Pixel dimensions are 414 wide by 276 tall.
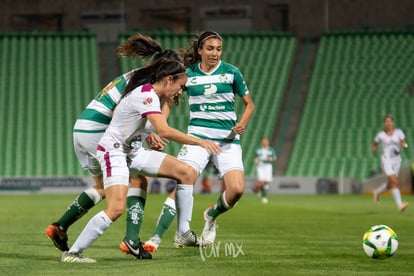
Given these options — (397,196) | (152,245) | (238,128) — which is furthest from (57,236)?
(397,196)

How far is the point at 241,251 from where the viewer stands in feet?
33.3

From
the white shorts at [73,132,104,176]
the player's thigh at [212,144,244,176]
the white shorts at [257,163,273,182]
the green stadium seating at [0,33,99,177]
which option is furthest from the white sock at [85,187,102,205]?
the green stadium seating at [0,33,99,177]

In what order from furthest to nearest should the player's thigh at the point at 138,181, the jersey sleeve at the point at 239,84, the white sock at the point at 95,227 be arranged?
1. the jersey sleeve at the point at 239,84
2. the player's thigh at the point at 138,181
3. the white sock at the point at 95,227

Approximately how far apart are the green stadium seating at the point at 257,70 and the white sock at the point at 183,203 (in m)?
24.1

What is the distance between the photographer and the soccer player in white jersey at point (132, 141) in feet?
28.3

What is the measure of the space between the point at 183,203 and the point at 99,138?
132cm

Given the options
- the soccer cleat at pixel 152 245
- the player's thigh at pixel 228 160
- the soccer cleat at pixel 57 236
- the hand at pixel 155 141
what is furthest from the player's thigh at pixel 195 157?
the soccer cleat at pixel 57 236

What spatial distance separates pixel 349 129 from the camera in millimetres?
35438

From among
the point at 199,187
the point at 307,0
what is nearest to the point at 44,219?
the point at 199,187

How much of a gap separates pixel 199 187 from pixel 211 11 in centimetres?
1117

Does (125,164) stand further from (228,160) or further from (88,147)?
(228,160)

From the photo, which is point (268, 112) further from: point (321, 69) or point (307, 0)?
point (307, 0)

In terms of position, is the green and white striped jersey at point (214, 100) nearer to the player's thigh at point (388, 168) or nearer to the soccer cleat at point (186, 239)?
the soccer cleat at point (186, 239)

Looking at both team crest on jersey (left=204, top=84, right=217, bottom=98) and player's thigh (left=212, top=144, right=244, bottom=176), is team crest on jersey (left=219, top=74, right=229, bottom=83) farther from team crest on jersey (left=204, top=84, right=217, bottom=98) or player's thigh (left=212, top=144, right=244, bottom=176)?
player's thigh (left=212, top=144, right=244, bottom=176)
